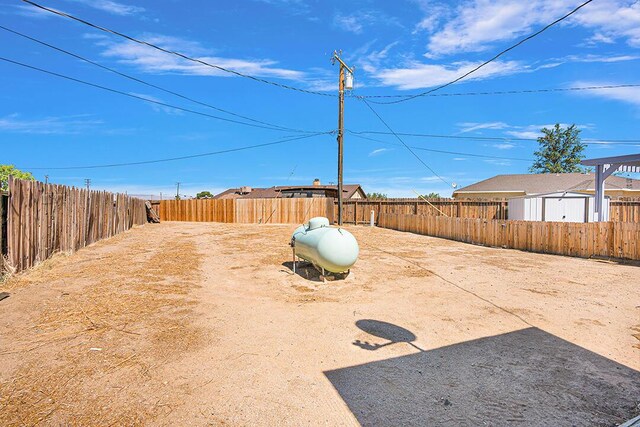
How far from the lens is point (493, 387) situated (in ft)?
12.7

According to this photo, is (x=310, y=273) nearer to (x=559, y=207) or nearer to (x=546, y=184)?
(x=559, y=207)

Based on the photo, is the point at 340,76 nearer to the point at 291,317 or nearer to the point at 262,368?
the point at 291,317

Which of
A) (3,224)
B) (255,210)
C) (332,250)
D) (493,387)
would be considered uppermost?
(255,210)

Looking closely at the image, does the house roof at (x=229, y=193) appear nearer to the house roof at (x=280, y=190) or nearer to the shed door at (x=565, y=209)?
the house roof at (x=280, y=190)

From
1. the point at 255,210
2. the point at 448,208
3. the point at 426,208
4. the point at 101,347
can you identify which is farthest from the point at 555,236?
the point at 255,210

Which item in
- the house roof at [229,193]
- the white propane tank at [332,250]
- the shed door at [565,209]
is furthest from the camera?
the house roof at [229,193]

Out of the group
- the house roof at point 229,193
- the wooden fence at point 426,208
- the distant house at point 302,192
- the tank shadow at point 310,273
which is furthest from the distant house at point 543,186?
the house roof at point 229,193

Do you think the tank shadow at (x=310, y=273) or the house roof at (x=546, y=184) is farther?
the house roof at (x=546, y=184)

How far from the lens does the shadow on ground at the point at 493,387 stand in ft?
11.0

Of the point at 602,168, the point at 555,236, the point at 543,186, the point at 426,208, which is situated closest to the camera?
the point at 555,236

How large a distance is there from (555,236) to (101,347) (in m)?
14.5

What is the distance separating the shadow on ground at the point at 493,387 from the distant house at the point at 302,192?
25.6 m

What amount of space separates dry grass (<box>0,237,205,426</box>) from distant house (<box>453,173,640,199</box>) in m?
29.1

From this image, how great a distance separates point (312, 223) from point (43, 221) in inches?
286
